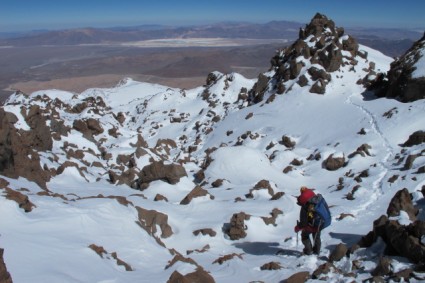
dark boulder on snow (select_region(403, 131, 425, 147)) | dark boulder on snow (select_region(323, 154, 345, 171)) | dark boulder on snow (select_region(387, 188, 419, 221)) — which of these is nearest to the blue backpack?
dark boulder on snow (select_region(387, 188, 419, 221))

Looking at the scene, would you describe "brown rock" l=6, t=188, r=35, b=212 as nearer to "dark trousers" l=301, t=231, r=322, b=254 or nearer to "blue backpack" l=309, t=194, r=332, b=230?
"dark trousers" l=301, t=231, r=322, b=254

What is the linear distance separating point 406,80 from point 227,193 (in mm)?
14810

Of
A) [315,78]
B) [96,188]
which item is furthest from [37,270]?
[315,78]

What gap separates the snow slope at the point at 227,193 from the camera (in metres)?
8.37

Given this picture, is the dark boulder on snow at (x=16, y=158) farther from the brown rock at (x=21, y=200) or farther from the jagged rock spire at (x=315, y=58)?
the jagged rock spire at (x=315, y=58)

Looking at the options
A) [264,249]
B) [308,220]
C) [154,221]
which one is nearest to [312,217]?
[308,220]

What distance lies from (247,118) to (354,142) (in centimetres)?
A: 1193

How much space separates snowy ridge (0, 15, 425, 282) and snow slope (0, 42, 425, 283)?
0.05 metres

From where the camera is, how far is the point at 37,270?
269 inches

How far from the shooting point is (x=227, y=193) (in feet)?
59.9

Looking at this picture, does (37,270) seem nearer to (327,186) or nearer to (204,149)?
(327,186)

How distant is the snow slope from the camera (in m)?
8.37

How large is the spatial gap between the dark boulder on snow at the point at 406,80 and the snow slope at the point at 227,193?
81 cm

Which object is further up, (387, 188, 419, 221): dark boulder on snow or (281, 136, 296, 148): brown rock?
(387, 188, 419, 221): dark boulder on snow
